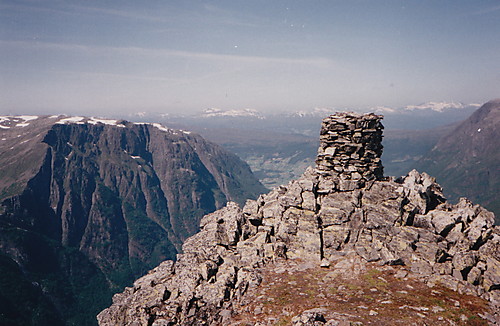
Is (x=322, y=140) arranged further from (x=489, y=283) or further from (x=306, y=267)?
(x=489, y=283)

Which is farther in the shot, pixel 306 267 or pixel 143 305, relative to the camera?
pixel 306 267

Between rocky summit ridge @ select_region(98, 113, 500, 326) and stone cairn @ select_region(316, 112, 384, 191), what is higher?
stone cairn @ select_region(316, 112, 384, 191)

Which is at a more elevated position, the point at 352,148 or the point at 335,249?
the point at 352,148

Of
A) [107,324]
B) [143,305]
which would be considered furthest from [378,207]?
[107,324]

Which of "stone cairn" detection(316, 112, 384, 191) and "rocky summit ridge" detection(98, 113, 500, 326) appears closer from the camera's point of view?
"rocky summit ridge" detection(98, 113, 500, 326)

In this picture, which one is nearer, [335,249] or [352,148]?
[335,249]
